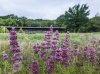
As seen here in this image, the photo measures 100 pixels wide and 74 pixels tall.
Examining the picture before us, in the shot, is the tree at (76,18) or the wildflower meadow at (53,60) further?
the tree at (76,18)

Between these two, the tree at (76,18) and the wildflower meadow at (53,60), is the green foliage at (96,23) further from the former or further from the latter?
the wildflower meadow at (53,60)

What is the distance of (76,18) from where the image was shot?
217 ft

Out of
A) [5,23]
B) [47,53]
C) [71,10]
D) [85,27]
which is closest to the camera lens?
[47,53]

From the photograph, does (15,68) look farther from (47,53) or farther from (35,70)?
(47,53)

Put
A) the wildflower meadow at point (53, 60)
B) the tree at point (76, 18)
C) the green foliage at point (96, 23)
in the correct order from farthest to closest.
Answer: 1. the tree at point (76, 18)
2. the green foliage at point (96, 23)
3. the wildflower meadow at point (53, 60)

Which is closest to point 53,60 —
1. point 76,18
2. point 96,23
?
point 96,23

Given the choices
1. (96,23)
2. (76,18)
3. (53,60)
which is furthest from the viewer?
(76,18)

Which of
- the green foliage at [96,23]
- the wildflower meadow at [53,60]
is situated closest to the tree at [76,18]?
the green foliage at [96,23]

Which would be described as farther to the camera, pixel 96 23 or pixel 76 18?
pixel 76 18

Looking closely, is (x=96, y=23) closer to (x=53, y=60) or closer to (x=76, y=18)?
(x=76, y=18)

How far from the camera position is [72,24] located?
211 ft

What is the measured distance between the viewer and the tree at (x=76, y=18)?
6419 centimetres

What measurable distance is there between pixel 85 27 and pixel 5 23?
32.9 meters

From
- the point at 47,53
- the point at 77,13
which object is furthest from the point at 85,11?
the point at 47,53
